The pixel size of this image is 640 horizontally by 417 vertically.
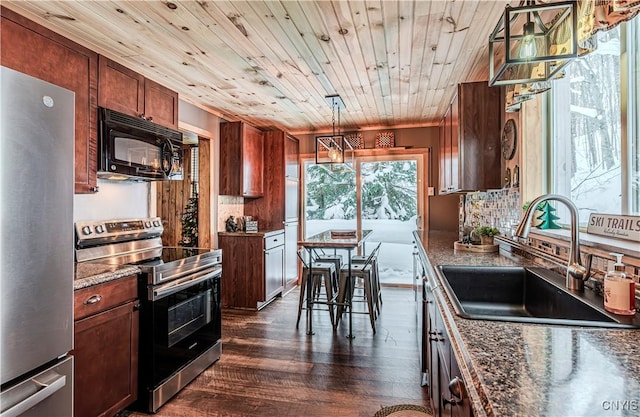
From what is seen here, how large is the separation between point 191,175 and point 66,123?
3.70 meters

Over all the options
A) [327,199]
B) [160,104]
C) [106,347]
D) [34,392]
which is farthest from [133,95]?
[327,199]

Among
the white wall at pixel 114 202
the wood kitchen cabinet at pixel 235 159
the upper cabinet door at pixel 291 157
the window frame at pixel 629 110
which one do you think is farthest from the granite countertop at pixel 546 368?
the upper cabinet door at pixel 291 157

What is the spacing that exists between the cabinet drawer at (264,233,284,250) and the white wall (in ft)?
4.71

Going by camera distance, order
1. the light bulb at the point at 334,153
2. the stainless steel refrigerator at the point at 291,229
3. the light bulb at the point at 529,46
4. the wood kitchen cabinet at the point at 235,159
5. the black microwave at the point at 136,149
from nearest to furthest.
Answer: the light bulb at the point at 529,46 < the black microwave at the point at 136,149 < the light bulb at the point at 334,153 < the wood kitchen cabinet at the point at 235,159 < the stainless steel refrigerator at the point at 291,229

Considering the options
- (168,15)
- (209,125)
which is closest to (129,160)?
(168,15)

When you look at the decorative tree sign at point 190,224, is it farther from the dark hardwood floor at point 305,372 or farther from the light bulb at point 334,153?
the light bulb at point 334,153

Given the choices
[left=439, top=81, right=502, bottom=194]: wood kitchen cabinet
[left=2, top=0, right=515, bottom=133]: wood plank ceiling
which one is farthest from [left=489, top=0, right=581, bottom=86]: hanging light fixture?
[left=439, top=81, right=502, bottom=194]: wood kitchen cabinet

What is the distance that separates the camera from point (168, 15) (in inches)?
80.5

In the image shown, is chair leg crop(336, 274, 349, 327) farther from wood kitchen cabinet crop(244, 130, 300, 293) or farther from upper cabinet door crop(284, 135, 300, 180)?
upper cabinet door crop(284, 135, 300, 180)

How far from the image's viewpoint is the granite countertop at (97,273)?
1699 millimetres

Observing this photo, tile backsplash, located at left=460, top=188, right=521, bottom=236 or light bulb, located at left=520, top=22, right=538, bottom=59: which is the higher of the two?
light bulb, located at left=520, top=22, right=538, bottom=59

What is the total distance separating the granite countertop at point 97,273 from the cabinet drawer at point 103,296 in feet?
0.08

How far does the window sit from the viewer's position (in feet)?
4.80

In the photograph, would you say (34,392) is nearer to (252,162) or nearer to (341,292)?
(341,292)
